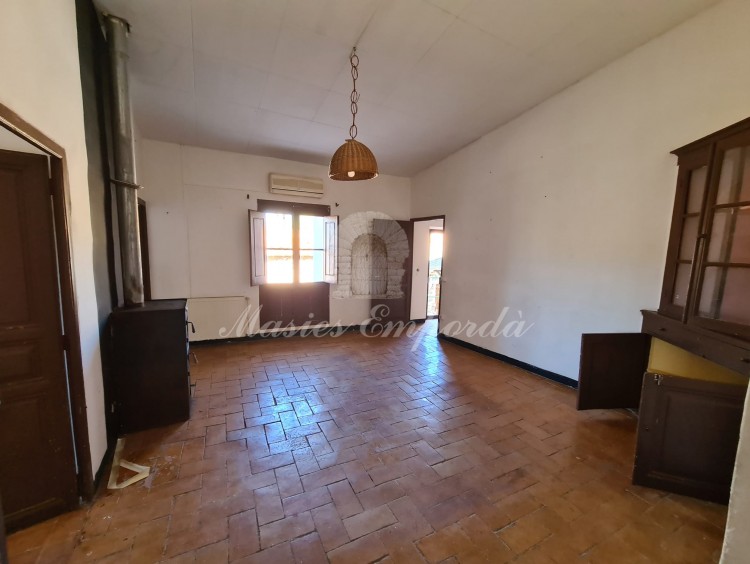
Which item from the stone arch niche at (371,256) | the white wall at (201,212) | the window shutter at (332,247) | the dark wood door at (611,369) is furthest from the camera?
the stone arch niche at (371,256)

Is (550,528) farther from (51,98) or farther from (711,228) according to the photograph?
(51,98)

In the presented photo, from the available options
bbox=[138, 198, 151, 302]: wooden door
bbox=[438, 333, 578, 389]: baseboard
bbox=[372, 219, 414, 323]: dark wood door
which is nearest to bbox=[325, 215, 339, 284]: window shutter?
bbox=[372, 219, 414, 323]: dark wood door

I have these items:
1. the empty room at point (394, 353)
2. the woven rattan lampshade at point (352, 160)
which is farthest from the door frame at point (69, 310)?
the woven rattan lampshade at point (352, 160)

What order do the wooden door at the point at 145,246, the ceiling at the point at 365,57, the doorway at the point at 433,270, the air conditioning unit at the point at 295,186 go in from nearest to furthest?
1. the ceiling at the point at 365,57
2. the wooden door at the point at 145,246
3. the air conditioning unit at the point at 295,186
4. the doorway at the point at 433,270

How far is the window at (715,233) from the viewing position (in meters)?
1.79

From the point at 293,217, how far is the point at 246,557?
14.2 ft

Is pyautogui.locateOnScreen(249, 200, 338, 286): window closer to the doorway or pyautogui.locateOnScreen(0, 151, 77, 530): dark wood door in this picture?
the doorway

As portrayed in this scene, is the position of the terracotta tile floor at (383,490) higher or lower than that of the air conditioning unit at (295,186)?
lower

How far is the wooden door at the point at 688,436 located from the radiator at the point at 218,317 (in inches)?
188

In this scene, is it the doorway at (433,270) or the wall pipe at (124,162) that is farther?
the doorway at (433,270)

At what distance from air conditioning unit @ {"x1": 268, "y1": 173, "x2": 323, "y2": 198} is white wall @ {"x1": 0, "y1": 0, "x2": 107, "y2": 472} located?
115 inches

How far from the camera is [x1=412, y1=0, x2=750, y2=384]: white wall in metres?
2.29

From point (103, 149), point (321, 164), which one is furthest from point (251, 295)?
point (103, 149)

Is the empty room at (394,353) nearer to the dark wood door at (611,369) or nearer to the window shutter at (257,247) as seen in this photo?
the dark wood door at (611,369)
